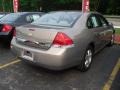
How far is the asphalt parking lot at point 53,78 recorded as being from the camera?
4473 mm

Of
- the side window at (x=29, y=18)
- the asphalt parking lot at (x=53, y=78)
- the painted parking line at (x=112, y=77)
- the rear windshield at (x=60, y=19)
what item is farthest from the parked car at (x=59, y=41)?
the side window at (x=29, y=18)

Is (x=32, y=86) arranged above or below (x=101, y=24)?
below

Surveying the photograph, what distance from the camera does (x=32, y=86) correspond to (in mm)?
4438

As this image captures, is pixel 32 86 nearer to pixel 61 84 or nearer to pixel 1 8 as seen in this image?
pixel 61 84

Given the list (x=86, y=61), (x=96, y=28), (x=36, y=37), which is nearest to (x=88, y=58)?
(x=86, y=61)

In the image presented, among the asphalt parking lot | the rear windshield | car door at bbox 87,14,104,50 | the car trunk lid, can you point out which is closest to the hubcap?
the asphalt parking lot

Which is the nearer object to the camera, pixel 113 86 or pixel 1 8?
pixel 113 86

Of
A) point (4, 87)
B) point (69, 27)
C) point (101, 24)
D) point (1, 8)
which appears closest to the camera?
point (4, 87)

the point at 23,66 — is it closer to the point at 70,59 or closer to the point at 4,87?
the point at 4,87

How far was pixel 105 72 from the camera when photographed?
5379 millimetres

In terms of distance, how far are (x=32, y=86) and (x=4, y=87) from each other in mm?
582

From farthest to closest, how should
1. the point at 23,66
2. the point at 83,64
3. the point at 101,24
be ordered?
the point at 101,24, the point at 23,66, the point at 83,64

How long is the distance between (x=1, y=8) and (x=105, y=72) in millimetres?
48978

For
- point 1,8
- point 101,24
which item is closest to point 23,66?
point 101,24
